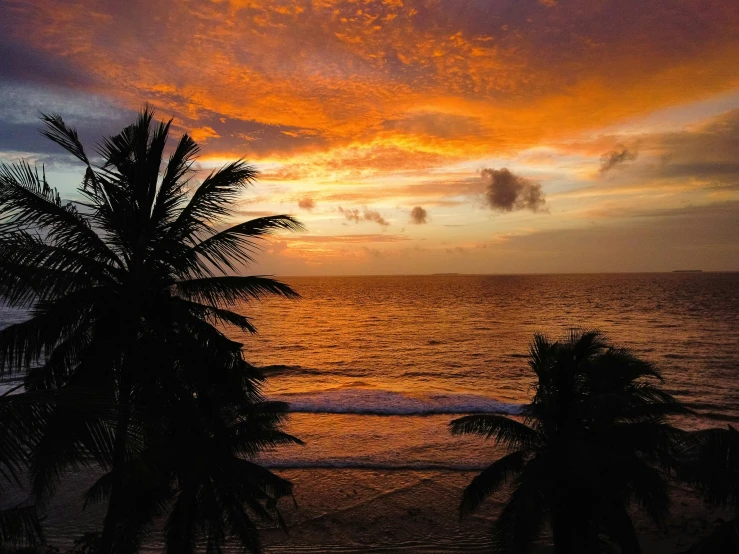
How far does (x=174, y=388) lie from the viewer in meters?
7.16

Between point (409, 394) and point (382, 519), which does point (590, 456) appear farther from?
point (409, 394)

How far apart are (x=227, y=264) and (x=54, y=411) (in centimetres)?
345

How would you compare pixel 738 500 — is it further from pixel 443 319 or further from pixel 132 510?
pixel 443 319

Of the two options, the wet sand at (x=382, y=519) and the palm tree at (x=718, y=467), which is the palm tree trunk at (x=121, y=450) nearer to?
the wet sand at (x=382, y=519)

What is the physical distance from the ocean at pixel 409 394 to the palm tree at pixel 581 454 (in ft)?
18.1

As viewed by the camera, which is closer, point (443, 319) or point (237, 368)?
point (237, 368)

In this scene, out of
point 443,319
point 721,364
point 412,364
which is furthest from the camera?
point 443,319

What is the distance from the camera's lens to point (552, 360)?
1012 centimetres

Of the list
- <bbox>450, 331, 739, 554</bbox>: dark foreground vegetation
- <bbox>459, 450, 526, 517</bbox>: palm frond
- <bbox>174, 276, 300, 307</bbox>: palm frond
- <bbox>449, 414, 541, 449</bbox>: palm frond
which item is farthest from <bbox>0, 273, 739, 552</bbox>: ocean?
<bbox>174, 276, 300, 307</bbox>: palm frond

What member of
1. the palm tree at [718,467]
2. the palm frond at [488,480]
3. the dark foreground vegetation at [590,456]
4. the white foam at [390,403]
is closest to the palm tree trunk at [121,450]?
the dark foreground vegetation at [590,456]

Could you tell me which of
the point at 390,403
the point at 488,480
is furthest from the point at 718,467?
the point at 390,403

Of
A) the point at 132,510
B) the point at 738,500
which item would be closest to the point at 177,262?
the point at 132,510

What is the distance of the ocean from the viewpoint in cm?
1544

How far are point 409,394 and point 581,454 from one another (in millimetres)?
26911
